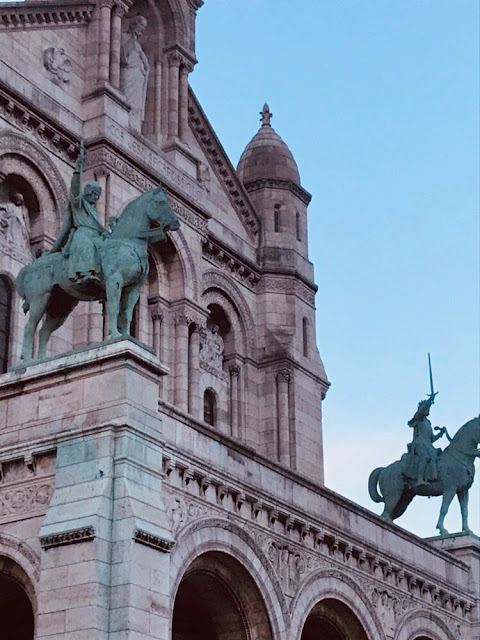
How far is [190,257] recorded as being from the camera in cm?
3806

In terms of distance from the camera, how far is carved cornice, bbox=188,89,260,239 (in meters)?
41.7

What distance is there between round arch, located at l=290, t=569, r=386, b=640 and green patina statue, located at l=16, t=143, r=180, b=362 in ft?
23.7

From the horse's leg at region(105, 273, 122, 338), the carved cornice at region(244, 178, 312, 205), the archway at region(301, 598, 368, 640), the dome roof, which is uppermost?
the dome roof

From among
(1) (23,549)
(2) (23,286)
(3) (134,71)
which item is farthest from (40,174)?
(1) (23,549)

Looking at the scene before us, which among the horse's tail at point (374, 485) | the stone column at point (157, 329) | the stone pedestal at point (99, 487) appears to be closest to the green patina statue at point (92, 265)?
the stone pedestal at point (99, 487)

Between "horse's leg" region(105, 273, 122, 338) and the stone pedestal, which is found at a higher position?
"horse's leg" region(105, 273, 122, 338)

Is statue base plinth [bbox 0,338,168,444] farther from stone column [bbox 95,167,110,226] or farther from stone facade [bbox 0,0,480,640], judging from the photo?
stone column [bbox 95,167,110,226]

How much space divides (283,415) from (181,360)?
4884 mm

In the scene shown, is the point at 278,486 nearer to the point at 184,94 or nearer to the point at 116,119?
the point at 116,119

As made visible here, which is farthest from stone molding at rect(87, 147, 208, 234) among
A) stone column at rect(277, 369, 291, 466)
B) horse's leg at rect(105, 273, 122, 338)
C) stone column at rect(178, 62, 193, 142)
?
horse's leg at rect(105, 273, 122, 338)

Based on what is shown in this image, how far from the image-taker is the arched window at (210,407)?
129ft

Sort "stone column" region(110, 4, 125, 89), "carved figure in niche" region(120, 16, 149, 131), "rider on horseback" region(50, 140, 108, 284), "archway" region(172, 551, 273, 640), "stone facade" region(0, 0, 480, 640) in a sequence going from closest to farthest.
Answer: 1. "stone facade" region(0, 0, 480, 640)
2. "rider on horseback" region(50, 140, 108, 284)
3. "archway" region(172, 551, 273, 640)
4. "stone column" region(110, 4, 125, 89)
5. "carved figure in niche" region(120, 16, 149, 131)

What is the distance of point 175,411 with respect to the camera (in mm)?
25359

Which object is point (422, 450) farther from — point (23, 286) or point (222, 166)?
point (23, 286)
